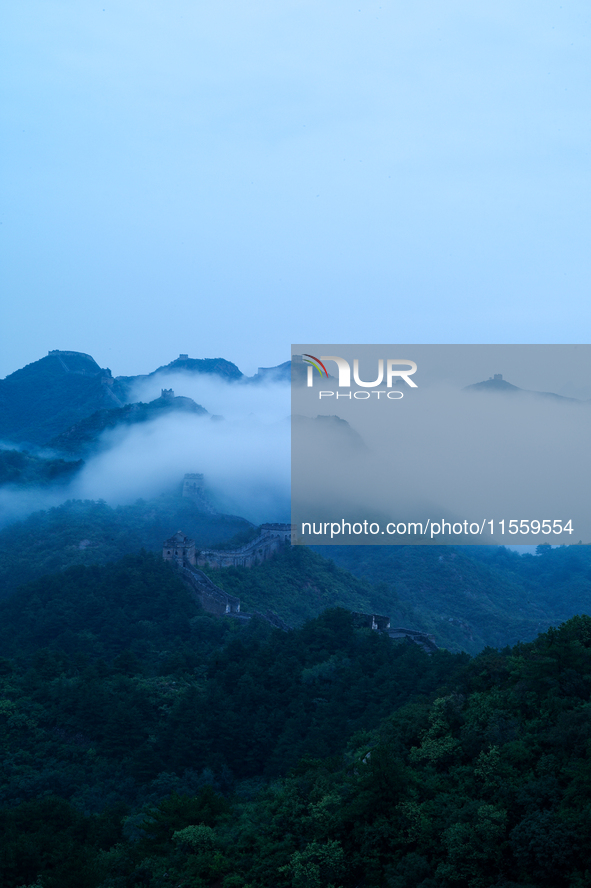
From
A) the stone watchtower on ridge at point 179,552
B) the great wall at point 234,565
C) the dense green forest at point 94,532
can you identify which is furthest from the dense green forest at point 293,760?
the dense green forest at point 94,532

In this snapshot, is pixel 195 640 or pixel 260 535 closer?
pixel 195 640

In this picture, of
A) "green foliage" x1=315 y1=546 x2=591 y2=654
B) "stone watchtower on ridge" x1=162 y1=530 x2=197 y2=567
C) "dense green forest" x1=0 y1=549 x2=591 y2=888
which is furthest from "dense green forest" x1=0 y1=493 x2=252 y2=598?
"green foliage" x1=315 y1=546 x2=591 y2=654

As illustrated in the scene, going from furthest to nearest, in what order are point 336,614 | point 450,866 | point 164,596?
point 164,596
point 336,614
point 450,866

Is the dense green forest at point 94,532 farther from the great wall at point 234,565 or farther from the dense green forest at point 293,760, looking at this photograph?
the dense green forest at point 293,760

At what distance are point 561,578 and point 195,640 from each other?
43440 millimetres

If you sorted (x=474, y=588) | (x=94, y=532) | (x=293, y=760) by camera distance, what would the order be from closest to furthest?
(x=293, y=760)
(x=94, y=532)
(x=474, y=588)

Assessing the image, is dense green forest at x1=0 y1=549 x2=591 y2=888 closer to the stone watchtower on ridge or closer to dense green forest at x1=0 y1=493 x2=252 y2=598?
the stone watchtower on ridge

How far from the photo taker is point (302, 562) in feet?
169

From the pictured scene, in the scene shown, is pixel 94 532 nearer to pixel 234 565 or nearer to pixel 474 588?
pixel 234 565

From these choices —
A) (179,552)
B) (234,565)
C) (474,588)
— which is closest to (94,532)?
(179,552)

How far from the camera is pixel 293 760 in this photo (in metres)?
23.9

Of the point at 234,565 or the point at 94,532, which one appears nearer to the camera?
the point at 234,565

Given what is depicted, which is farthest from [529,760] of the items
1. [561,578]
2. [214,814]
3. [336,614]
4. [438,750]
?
[561,578]

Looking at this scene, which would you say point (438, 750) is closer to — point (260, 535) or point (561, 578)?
point (260, 535)
